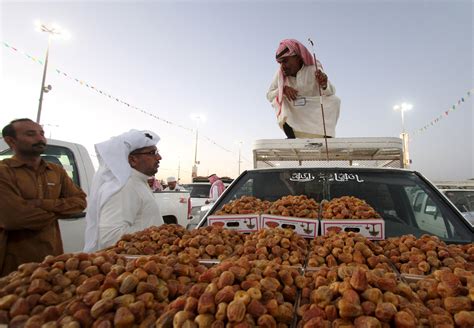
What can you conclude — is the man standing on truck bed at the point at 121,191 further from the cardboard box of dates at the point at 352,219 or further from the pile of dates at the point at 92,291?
the cardboard box of dates at the point at 352,219

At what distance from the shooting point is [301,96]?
496 cm

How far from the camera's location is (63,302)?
1.36 metres

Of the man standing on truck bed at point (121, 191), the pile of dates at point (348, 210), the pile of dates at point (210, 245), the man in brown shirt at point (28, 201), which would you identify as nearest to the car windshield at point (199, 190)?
the man in brown shirt at point (28, 201)

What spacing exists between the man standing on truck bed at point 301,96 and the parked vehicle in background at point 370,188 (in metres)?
0.79

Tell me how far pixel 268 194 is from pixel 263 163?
1.44 meters

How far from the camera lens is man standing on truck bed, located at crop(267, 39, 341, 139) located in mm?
4793

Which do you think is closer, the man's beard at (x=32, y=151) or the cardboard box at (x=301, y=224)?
the cardboard box at (x=301, y=224)

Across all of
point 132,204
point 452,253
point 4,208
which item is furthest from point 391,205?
point 4,208

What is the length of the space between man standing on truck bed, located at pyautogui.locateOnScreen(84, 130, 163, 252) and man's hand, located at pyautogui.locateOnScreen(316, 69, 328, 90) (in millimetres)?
2466

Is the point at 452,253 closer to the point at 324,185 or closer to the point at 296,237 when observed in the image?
the point at 296,237

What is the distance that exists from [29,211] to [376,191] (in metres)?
3.63

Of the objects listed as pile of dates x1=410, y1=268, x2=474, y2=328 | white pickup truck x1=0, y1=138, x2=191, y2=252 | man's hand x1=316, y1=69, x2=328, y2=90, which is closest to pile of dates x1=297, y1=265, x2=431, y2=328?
pile of dates x1=410, y1=268, x2=474, y2=328

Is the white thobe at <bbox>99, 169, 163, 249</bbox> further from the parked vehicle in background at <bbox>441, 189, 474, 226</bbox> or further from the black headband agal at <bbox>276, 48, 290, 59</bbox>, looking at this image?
the parked vehicle in background at <bbox>441, 189, 474, 226</bbox>

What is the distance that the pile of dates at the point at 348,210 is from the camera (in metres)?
2.63
